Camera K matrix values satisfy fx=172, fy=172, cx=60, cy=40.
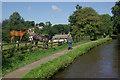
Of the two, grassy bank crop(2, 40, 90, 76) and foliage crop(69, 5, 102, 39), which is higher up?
foliage crop(69, 5, 102, 39)

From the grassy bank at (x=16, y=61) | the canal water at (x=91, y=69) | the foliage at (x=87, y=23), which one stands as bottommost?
the canal water at (x=91, y=69)

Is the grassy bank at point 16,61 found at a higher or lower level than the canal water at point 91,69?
higher

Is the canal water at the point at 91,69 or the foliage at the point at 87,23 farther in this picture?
the foliage at the point at 87,23

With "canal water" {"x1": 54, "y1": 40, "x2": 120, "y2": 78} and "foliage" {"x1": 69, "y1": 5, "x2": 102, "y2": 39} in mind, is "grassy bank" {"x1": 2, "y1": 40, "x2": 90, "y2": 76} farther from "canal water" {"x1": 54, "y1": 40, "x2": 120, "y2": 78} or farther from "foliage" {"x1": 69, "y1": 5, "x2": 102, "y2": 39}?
"foliage" {"x1": 69, "y1": 5, "x2": 102, "y2": 39}

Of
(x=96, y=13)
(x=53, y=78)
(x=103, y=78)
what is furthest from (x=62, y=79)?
(x=96, y=13)

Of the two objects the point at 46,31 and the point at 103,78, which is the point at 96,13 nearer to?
the point at 46,31

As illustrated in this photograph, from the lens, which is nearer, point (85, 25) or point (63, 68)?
point (63, 68)

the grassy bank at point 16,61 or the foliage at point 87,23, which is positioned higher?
the foliage at point 87,23

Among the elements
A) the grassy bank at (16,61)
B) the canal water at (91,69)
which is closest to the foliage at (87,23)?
the canal water at (91,69)

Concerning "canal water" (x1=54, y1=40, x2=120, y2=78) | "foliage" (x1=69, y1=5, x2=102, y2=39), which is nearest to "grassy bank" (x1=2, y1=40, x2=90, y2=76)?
"canal water" (x1=54, y1=40, x2=120, y2=78)

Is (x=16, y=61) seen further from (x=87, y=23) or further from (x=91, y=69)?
(x=87, y=23)

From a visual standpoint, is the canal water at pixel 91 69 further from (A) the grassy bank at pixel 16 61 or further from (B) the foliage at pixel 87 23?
(B) the foliage at pixel 87 23

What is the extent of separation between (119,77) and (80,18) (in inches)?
1499

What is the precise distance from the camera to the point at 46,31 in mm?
78000
